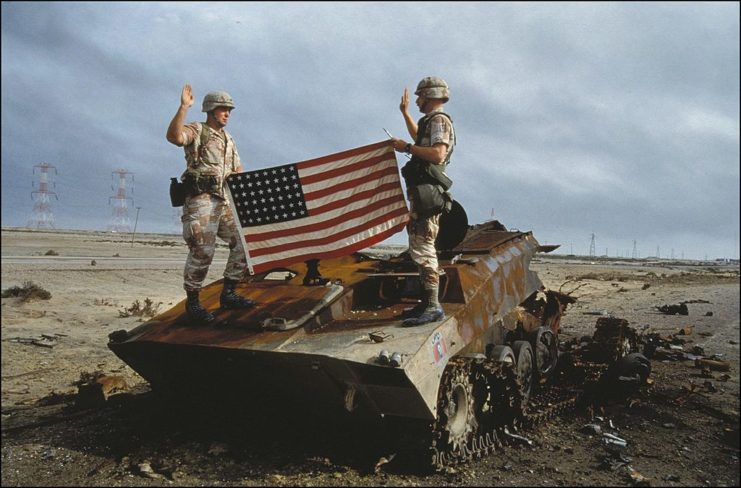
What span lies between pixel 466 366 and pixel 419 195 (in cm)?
148

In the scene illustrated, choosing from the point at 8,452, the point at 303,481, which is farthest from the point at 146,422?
the point at 303,481

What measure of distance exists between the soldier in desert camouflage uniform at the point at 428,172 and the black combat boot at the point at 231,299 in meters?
1.42

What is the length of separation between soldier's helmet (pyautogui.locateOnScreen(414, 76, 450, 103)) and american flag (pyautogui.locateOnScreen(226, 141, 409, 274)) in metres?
0.81

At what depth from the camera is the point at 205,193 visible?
550 centimetres

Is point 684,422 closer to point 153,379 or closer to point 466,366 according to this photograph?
point 466,366

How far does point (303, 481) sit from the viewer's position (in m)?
4.60

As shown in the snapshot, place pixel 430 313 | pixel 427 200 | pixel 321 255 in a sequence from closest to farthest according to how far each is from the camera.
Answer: pixel 430 313 → pixel 427 200 → pixel 321 255

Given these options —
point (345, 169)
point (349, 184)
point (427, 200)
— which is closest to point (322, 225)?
point (349, 184)

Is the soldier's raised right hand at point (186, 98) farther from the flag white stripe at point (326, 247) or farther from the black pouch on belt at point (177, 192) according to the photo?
the flag white stripe at point (326, 247)

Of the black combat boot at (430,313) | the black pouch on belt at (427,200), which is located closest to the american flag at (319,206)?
the black pouch on belt at (427,200)

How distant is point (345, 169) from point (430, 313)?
178cm

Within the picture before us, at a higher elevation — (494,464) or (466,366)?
(466,366)

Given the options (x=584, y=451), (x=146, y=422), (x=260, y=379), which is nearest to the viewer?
(x=260, y=379)

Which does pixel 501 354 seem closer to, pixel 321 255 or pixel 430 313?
pixel 430 313
